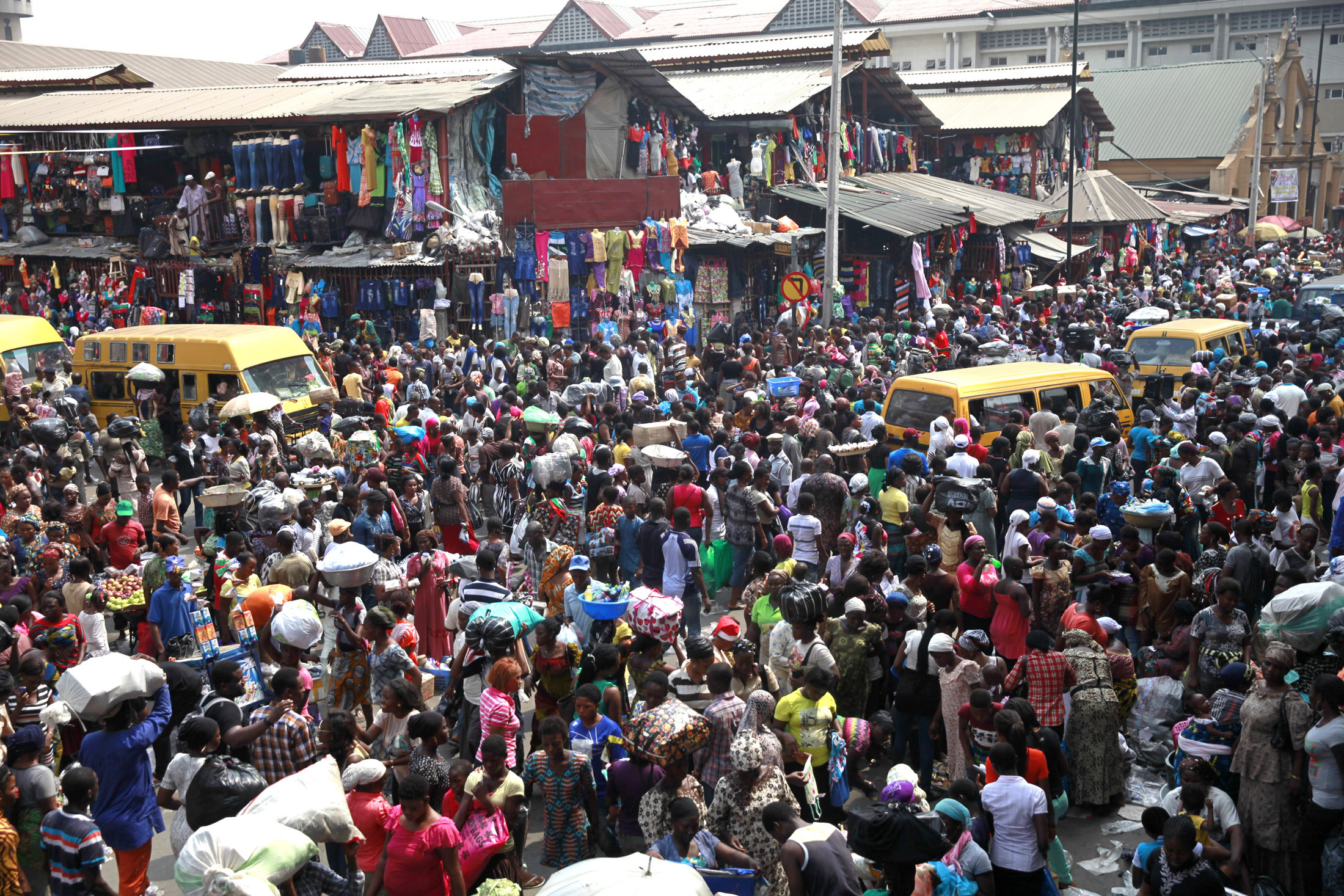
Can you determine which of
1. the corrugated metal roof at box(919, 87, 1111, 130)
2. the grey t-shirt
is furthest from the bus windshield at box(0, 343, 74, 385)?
the corrugated metal roof at box(919, 87, 1111, 130)

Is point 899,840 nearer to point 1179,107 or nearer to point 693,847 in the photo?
point 693,847

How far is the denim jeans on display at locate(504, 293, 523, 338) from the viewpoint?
21.1 m

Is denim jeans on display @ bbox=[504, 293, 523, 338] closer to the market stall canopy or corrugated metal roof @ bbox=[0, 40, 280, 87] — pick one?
the market stall canopy

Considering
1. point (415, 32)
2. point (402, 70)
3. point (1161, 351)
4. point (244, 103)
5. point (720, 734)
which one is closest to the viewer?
point (720, 734)

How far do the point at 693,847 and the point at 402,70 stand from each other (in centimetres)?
3245

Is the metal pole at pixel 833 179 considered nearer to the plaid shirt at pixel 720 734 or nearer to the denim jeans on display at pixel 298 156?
the denim jeans on display at pixel 298 156

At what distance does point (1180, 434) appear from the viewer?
12508mm

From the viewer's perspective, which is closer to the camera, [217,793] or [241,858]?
[241,858]

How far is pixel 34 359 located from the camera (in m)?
17.1

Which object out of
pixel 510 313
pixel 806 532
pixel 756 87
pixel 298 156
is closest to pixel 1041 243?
pixel 756 87

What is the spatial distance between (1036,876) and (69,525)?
867 cm

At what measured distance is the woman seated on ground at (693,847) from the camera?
220 inches

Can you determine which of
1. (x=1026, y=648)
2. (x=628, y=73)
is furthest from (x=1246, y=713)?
(x=628, y=73)

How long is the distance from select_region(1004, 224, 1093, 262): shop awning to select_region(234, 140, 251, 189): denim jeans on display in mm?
18445
